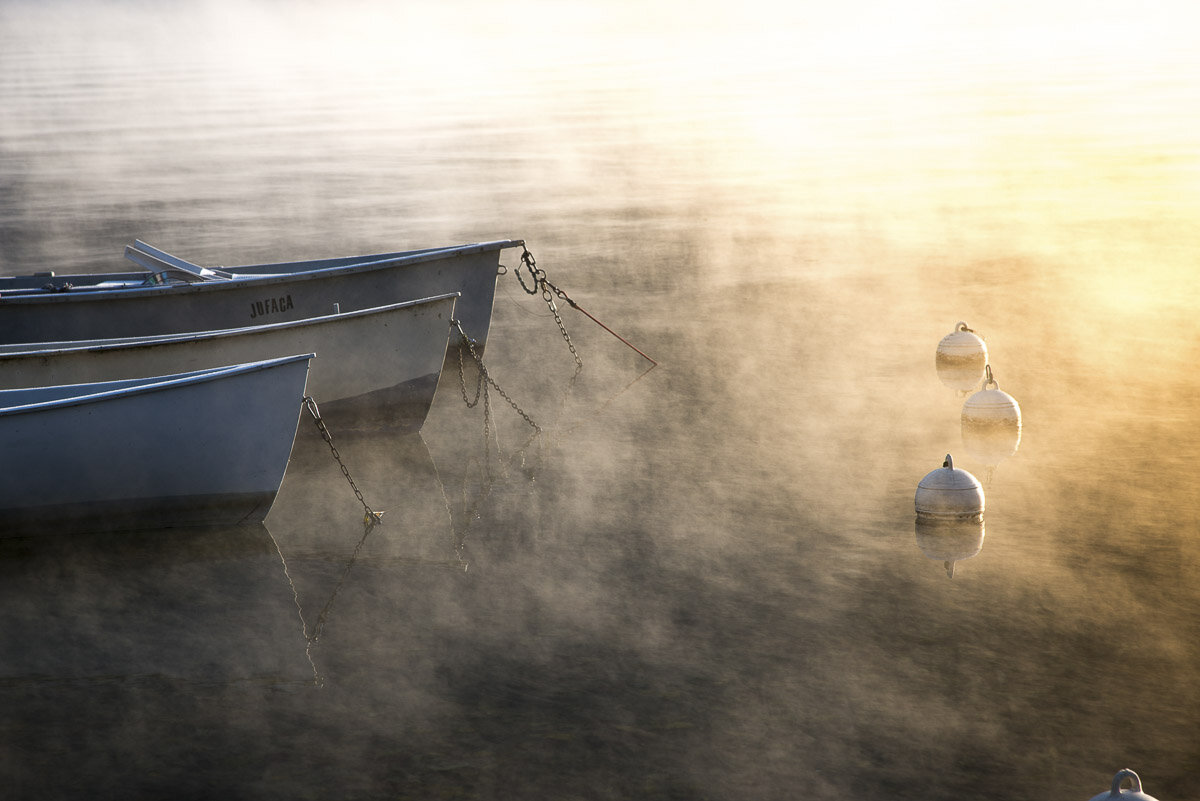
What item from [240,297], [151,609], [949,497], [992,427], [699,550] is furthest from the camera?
[240,297]

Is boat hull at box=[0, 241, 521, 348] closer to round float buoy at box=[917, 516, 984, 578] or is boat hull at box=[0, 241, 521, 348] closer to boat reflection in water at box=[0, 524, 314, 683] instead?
boat reflection in water at box=[0, 524, 314, 683]

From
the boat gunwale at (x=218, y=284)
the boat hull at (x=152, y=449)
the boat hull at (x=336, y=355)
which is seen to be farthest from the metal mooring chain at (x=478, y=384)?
the boat hull at (x=152, y=449)

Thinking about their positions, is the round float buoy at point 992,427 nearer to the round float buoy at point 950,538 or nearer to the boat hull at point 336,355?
the round float buoy at point 950,538

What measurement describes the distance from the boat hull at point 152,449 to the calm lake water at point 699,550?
189 mm

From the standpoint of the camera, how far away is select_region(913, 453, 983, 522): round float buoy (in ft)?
26.3

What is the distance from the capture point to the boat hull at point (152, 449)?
836 cm

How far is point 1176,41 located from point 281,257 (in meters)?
53.5

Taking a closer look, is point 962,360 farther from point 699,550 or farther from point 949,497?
point 699,550

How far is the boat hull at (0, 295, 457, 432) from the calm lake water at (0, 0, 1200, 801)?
0.41 m

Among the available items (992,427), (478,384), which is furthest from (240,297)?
(992,427)

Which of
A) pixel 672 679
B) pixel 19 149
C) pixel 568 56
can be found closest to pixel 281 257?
pixel 672 679

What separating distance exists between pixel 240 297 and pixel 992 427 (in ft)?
20.0

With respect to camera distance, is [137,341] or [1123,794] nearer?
[1123,794]

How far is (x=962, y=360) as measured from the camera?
10789 mm
